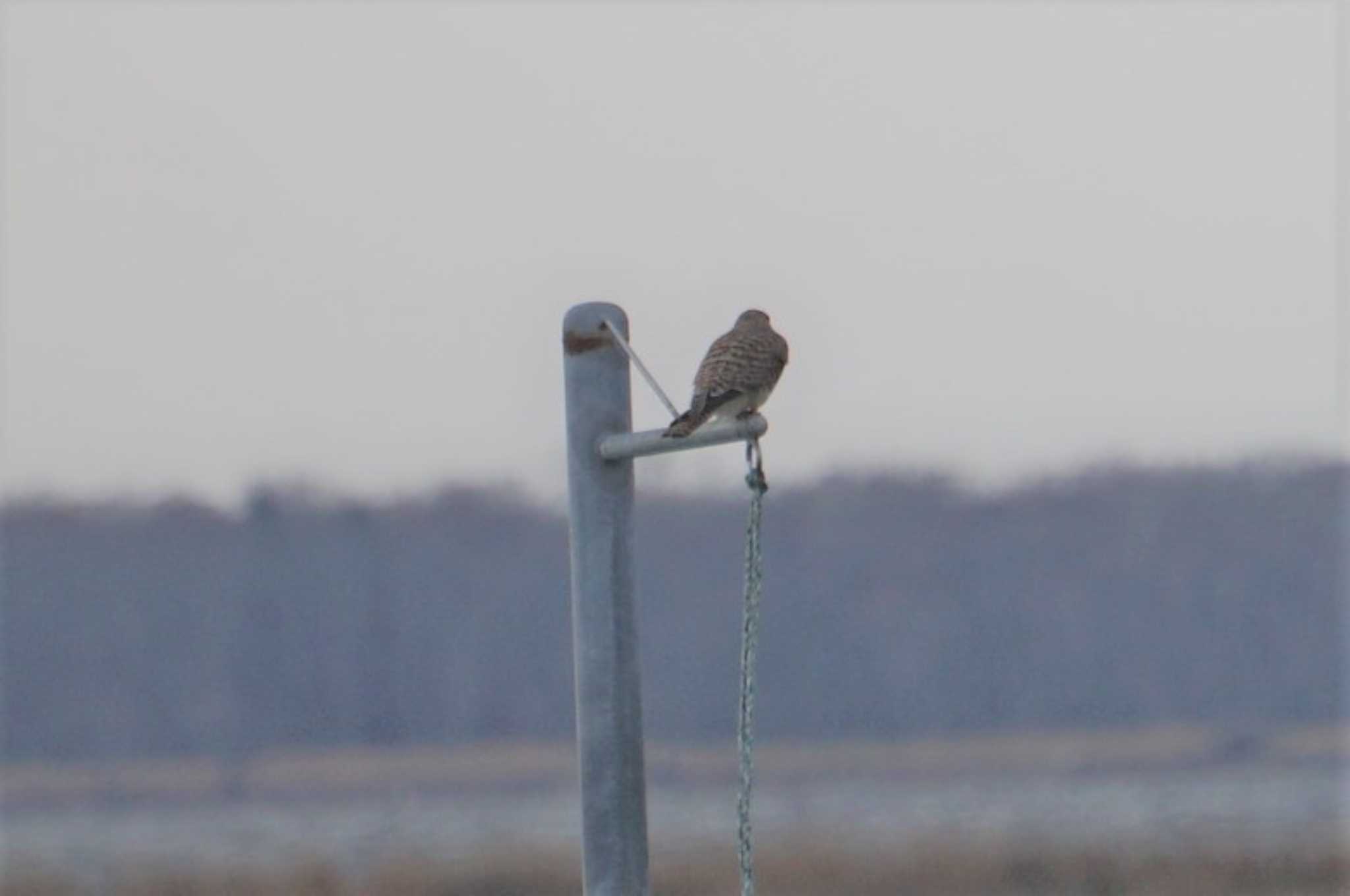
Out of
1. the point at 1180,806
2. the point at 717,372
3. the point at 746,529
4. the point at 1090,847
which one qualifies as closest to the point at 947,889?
the point at 1090,847

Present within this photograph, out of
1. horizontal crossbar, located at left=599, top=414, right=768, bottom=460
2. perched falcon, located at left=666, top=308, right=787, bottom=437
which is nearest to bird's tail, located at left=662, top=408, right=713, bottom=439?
horizontal crossbar, located at left=599, top=414, right=768, bottom=460

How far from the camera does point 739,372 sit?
479cm

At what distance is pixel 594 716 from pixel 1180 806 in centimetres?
→ 1652

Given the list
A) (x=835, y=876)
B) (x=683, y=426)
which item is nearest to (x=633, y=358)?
(x=683, y=426)

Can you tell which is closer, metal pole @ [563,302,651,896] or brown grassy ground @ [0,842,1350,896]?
metal pole @ [563,302,651,896]

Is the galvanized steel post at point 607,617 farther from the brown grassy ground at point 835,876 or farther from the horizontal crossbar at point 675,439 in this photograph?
the brown grassy ground at point 835,876

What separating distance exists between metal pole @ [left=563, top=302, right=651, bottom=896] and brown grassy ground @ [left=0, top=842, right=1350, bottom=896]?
1126cm

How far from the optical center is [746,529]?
3.45 metres

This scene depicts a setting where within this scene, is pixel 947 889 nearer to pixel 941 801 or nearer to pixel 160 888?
pixel 941 801

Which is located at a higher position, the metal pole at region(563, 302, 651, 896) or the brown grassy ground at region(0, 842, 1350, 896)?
the metal pole at region(563, 302, 651, 896)

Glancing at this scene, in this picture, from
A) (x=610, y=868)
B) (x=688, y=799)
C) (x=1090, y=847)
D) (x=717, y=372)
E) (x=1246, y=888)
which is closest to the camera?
(x=610, y=868)

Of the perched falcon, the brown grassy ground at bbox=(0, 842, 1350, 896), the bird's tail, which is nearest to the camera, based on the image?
the bird's tail

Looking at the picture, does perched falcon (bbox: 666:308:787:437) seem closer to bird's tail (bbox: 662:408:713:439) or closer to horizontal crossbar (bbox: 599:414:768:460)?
bird's tail (bbox: 662:408:713:439)

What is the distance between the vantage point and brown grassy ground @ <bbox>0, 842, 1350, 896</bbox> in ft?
48.4
